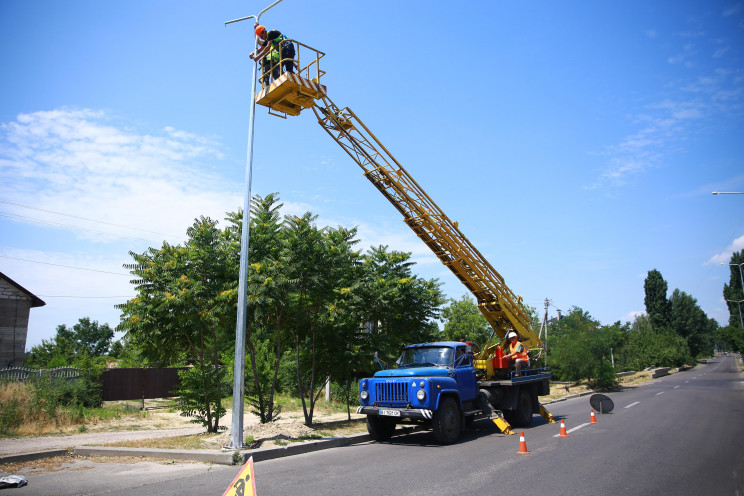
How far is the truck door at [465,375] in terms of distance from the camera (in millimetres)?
12250

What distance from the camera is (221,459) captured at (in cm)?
902

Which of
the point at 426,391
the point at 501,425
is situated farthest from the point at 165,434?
the point at 501,425

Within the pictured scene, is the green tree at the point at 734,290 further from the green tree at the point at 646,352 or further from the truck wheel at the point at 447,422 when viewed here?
the truck wheel at the point at 447,422

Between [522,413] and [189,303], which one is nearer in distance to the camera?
[189,303]

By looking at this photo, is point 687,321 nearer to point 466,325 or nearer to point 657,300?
point 657,300

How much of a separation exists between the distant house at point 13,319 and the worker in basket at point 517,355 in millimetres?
27469

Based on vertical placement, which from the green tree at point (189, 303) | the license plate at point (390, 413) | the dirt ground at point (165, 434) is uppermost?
the green tree at point (189, 303)

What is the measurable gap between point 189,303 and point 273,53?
6.85 meters

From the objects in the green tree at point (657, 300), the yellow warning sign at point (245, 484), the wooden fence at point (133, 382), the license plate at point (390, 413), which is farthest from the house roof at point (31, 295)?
the green tree at point (657, 300)

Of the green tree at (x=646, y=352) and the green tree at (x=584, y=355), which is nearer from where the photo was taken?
the green tree at (x=584, y=355)

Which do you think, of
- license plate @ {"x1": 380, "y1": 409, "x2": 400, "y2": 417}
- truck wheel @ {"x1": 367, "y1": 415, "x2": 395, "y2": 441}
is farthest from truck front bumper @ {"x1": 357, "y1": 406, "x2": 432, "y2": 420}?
truck wheel @ {"x1": 367, "y1": 415, "x2": 395, "y2": 441}

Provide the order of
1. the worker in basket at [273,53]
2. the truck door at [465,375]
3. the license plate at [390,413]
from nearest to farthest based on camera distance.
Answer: the license plate at [390,413]
the worker in basket at [273,53]
the truck door at [465,375]

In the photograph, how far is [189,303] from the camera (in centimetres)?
1225

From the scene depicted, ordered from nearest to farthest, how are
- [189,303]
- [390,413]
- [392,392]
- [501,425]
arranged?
1. [390,413]
2. [392,392]
3. [189,303]
4. [501,425]
